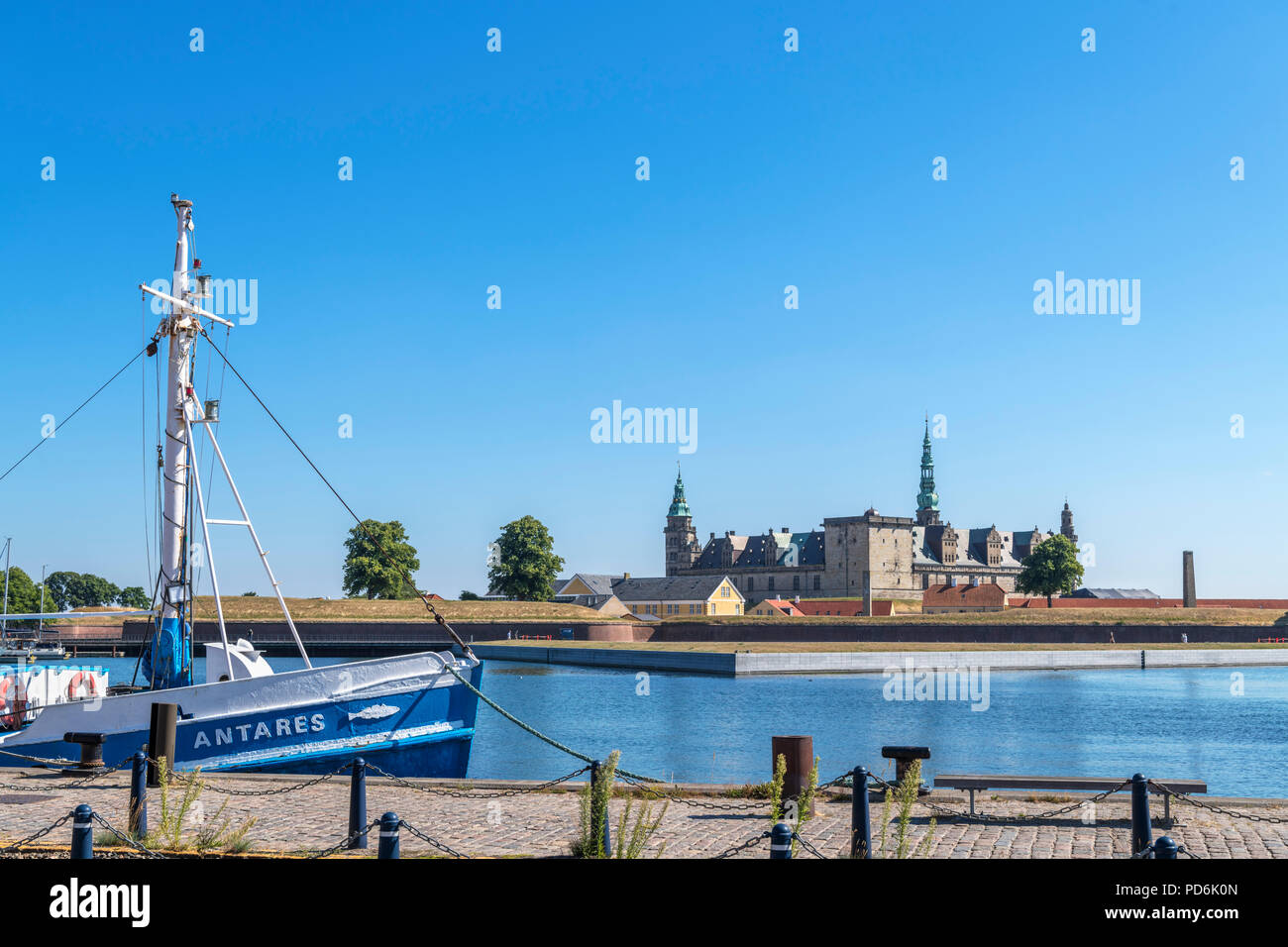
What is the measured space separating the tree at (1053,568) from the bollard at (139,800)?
112861 millimetres

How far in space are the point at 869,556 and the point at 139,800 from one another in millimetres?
147438

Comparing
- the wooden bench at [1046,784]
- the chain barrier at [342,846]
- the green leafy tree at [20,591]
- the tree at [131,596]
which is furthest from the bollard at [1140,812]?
the tree at [131,596]

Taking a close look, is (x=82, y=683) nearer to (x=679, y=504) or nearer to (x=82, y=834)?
(x=82, y=834)

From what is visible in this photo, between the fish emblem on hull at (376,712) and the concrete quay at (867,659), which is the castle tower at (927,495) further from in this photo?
the fish emblem on hull at (376,712)

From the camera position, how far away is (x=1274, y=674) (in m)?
71.7

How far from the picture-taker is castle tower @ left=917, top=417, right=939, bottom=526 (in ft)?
593

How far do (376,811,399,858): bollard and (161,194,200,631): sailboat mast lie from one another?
1317 cm

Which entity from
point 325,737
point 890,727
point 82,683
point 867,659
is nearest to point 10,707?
point 82,683

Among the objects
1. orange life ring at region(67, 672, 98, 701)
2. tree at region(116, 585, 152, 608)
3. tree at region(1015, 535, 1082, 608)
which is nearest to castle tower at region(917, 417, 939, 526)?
tree at region(1015, 535, 1082, 608)

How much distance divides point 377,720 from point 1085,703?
38030 mm

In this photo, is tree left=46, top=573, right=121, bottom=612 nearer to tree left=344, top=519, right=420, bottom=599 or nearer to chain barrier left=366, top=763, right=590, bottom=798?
tree left=344, top=519, right=420, bottom=599

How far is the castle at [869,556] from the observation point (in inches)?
6161
